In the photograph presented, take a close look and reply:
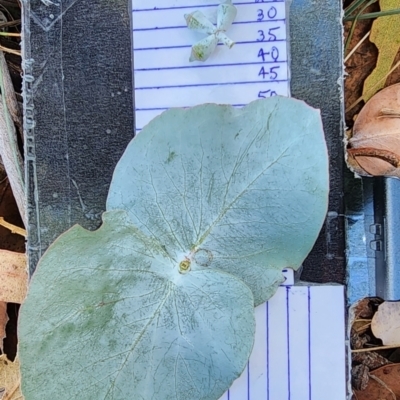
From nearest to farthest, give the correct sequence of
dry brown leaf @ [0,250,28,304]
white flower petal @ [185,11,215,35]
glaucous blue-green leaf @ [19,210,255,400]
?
glaucous blue-green leaf @ [19,210,255,400] < white flower petal @ [185,11,215,35] < dry brown leaf @ [0,250,28,304]

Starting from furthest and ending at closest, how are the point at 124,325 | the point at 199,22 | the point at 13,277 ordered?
the point at 13,277
the point at 199,22
the point at 124,325

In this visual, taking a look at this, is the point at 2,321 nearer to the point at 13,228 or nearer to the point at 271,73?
the point at 13,228

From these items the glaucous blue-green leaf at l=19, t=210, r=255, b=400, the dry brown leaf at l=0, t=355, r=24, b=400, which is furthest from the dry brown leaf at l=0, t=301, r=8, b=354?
the glaucous blue-green leaf at l=19, t=210, r=255, b=400

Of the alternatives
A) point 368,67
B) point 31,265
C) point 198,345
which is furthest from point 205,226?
point 368,67

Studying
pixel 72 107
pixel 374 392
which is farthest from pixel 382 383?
pixel 72 107

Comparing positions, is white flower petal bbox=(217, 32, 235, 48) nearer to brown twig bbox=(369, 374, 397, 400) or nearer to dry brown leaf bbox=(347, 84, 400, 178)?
dry brown leaf bbox=(347, 84, 400, 178)

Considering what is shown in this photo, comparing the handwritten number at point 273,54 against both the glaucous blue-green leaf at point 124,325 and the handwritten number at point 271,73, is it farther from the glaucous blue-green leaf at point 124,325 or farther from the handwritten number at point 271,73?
the glaucous blue-green leaf at point 124,325

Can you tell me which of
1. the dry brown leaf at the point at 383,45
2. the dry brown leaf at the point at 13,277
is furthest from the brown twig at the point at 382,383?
the dry brown leaf at the point at 13,277
